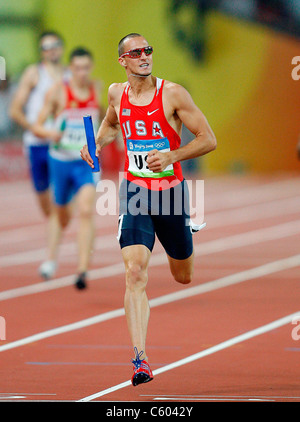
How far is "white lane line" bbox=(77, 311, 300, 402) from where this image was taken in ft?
22.9

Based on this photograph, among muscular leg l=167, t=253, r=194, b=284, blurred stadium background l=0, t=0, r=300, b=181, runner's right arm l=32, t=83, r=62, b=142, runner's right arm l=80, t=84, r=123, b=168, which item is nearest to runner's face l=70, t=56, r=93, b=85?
runner's right arm l=32, t=83, r=62, b=142

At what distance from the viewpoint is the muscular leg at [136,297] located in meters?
6.99

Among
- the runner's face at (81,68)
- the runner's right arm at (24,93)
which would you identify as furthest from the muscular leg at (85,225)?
the runner's right arm at (24,93)

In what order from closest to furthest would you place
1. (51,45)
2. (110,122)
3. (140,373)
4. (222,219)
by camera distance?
(140,373)
(110,122)
(51,45)
(222,219)

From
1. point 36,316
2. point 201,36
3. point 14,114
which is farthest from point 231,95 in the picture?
point 36,316

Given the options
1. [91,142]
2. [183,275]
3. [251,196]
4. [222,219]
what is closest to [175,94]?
[91,142]

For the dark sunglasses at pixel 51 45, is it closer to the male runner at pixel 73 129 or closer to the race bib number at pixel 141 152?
the male runner at pixel 73 129

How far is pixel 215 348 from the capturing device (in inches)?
337

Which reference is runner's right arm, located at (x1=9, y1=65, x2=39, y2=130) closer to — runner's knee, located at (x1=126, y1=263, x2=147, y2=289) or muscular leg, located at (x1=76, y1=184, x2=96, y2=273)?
muscular leg, located at (x1=76, y1=184, x2=96, y2=273)

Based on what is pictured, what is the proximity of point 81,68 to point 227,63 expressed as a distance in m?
18.4

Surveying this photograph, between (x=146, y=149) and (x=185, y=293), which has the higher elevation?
(x=185, y=293)

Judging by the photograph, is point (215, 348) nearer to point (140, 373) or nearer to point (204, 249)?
point (140, 373)
